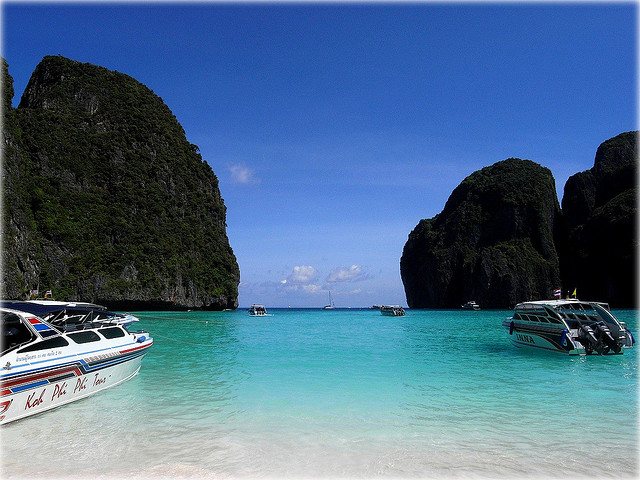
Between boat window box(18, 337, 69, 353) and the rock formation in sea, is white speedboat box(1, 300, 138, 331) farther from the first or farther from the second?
the rock formation in sea

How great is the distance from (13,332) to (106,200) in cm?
7323

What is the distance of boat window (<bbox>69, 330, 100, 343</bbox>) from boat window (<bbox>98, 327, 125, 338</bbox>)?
1.88ft

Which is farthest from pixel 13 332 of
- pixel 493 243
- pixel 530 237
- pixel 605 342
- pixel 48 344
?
pixel 530 237

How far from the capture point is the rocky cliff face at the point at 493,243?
111 meters

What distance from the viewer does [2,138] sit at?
170 feet

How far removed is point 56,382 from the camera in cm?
953

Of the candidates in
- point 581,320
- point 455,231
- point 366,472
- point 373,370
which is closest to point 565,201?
point 455,231

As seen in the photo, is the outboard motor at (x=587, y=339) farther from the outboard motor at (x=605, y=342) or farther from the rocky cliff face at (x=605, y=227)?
the rocky cliff face at (x=605, y=227)

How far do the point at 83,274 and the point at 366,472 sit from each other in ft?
228

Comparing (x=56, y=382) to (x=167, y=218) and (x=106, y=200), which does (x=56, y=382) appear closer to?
(x=106, y=200)

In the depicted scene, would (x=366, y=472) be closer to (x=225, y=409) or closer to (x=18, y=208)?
(x=225, y=409)

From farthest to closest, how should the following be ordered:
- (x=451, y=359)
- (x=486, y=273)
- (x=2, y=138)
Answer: (x=486, y=273) < (x=2, y=138) < (x=451, y=359)

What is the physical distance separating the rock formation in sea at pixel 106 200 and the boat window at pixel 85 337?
4274cm

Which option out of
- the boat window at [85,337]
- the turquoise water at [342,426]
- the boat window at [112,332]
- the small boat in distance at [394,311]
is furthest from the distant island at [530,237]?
the boat window at [85,337]
